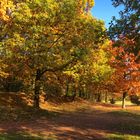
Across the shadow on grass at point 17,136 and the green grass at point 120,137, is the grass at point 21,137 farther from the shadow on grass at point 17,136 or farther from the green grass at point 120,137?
the green grass at point 120,137

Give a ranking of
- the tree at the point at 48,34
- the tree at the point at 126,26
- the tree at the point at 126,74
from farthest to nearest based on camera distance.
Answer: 1. the tree at the point at 126,74
2. the tree at the point at 48,34
3. the tree at the point at 126,26

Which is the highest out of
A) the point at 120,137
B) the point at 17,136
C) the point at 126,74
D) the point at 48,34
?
the point at 48,34

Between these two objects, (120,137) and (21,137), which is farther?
(120,137)

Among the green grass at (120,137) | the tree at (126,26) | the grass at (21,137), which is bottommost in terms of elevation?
the green grass at (120,137)

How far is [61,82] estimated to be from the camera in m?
47.6

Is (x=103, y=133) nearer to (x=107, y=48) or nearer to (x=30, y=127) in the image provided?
(x=30, y=127)

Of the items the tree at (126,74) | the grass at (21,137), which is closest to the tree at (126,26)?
the grass at (21,137)

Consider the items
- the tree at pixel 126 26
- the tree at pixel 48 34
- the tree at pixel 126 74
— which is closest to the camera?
the tree at pixel 126 26

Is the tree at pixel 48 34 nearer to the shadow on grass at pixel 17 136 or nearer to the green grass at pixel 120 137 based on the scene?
the green grass at pixel 120 137

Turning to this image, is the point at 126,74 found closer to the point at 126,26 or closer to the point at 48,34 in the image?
the point at 48,34

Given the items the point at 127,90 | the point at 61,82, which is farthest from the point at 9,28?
the point at 127,90

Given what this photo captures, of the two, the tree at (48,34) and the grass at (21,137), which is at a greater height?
the tree at (48,34)

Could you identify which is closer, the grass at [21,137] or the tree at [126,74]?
the grass at [21,137]

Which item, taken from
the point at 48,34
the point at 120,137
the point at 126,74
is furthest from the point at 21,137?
the point at 126,74
